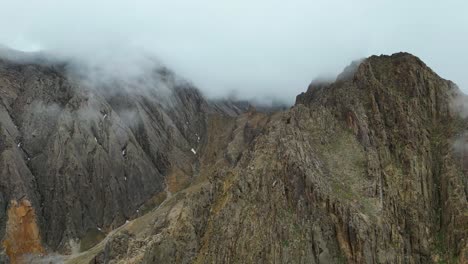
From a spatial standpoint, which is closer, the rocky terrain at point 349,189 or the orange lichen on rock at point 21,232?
the rocky terrain at point 349,189

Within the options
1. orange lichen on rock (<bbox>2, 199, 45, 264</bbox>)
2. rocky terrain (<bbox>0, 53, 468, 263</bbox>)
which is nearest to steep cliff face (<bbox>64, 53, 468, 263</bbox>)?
rocky terrain (<bbox>0, 53, 468, 263</bbox>)

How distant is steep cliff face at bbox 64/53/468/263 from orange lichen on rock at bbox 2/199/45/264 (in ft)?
262

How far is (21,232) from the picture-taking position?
186500 mm

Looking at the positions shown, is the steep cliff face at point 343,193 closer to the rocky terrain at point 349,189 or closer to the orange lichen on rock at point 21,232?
the rocky terrain at point 349,189

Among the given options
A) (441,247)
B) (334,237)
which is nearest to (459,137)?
(441,247)

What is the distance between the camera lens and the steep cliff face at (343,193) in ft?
296

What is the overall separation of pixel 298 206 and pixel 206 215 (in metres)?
16.6

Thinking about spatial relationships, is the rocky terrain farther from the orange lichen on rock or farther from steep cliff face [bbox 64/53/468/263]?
the orange lichen on rock

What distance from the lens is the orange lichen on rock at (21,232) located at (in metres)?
178

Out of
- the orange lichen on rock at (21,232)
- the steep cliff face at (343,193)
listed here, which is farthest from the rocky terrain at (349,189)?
the orange lichen on rock at (21,232)

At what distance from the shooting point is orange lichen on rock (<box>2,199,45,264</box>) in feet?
586

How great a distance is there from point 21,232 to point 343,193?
130m

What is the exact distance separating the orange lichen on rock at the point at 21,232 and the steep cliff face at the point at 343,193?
79.9 meters

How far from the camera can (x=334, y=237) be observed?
90.4m
